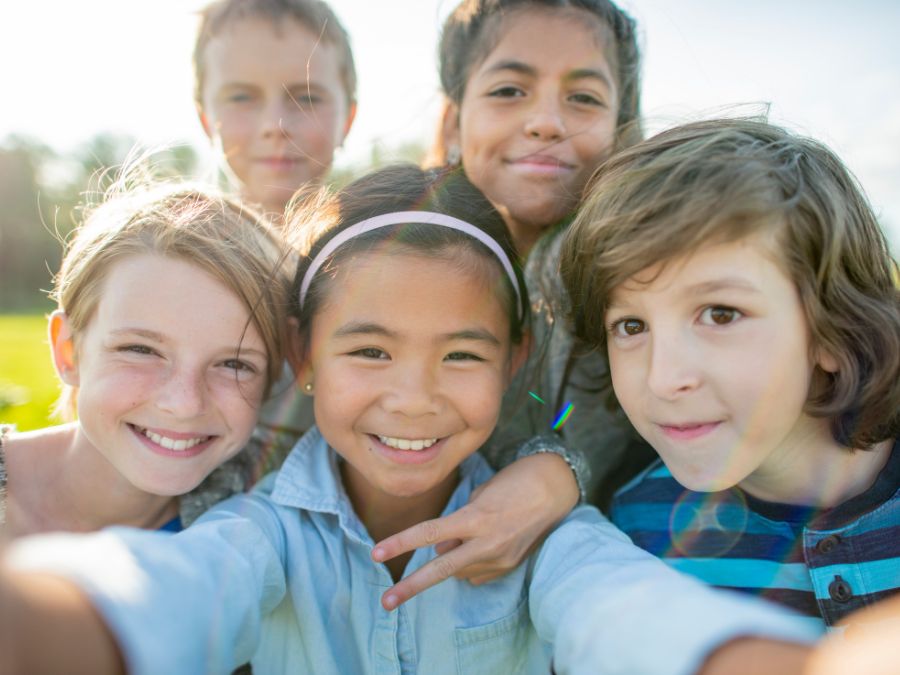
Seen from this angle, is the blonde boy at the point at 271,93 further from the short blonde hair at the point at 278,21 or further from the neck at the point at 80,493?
the neck at the point at 80,493

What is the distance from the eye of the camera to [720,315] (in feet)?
5.60

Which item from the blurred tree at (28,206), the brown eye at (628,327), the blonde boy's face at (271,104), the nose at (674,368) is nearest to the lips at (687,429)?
the nose at (674,368)

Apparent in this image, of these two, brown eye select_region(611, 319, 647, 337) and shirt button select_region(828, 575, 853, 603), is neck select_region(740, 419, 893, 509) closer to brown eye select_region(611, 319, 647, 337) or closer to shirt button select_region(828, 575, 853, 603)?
shirt button select_region(828, 575, 853, 603)

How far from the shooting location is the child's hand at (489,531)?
1774 millimetres

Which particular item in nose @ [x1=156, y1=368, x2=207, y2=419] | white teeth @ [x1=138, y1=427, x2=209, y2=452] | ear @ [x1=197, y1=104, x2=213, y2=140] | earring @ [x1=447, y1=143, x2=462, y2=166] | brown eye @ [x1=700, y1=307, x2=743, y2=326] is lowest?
white teeth @ [x1=138, y1=427, x2=209, y2=452]

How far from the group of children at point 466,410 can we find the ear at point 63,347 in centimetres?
1

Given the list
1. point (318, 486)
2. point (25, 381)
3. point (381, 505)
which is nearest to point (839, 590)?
point (381, 505)

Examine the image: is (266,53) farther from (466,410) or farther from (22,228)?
(22,228)

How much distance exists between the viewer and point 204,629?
4.30ft

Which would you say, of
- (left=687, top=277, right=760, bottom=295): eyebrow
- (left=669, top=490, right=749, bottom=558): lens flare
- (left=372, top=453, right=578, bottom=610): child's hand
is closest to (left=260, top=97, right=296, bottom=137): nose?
(left=372, top=453, right=578, bottom=610): child's hand

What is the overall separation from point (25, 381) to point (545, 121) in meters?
7.52

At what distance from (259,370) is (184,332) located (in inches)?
10.6

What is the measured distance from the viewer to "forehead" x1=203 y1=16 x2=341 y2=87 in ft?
11.1

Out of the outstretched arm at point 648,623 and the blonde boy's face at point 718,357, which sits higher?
the blonde boy's face at point 718,357
